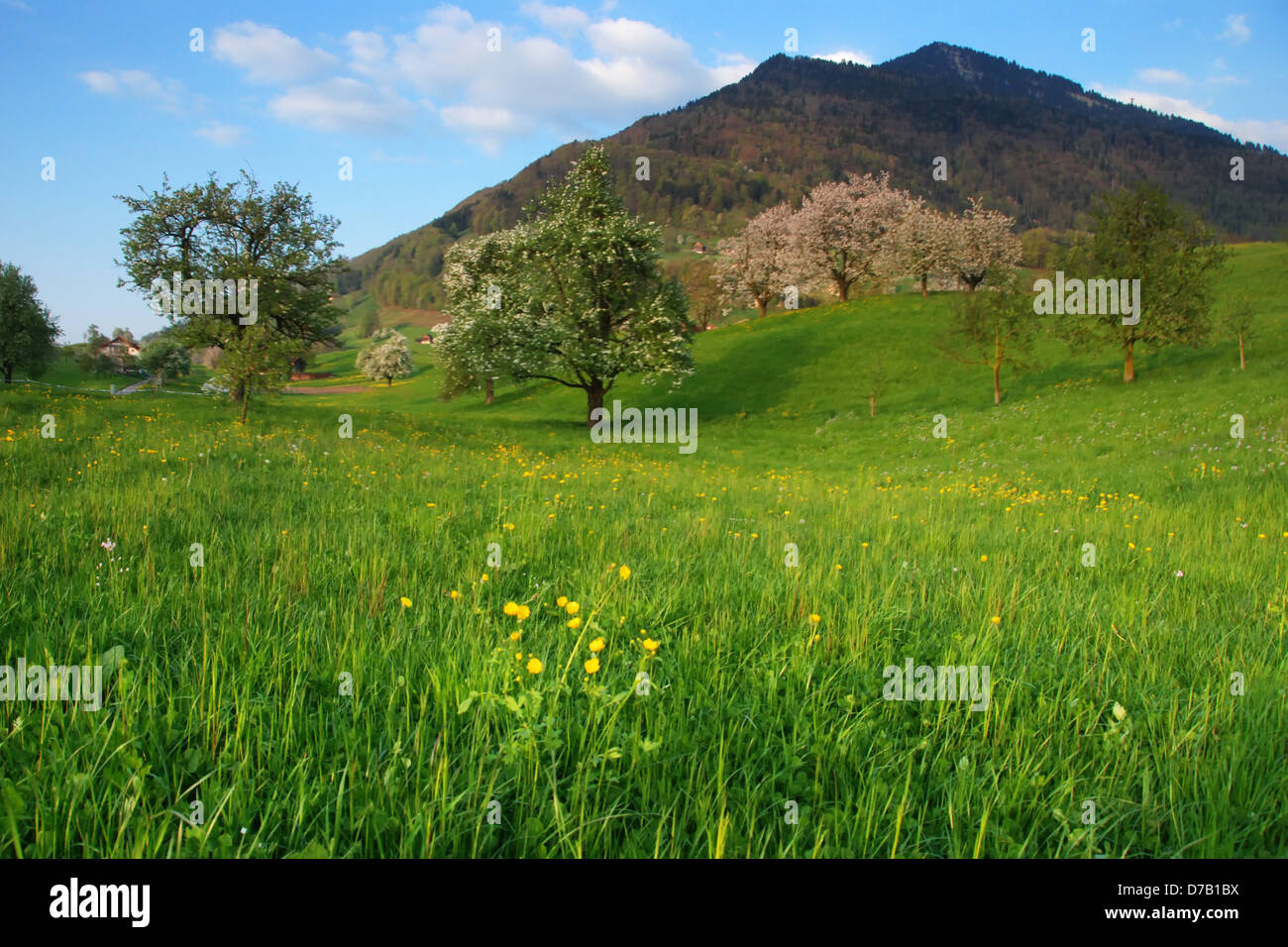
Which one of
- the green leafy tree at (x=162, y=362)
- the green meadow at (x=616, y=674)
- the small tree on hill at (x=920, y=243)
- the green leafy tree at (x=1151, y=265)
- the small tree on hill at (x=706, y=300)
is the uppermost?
the small tree on hill at (x=920, y=243)

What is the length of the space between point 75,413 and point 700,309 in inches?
2489

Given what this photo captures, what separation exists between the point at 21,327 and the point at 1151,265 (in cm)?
7297

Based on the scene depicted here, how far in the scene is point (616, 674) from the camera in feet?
10.7

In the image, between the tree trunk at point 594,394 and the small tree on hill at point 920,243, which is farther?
the small tree on hill at point 920,243

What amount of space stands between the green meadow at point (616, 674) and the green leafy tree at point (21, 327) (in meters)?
52.0

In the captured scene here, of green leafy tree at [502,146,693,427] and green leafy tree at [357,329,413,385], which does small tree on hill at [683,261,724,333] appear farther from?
green leafy tree at [357,329,413,385]

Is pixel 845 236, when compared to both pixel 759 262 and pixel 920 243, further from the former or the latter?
pixel 759 262

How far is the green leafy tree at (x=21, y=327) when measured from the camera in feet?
144

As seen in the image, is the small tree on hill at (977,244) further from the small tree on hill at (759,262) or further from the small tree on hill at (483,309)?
the small tree on hill at (483,309)

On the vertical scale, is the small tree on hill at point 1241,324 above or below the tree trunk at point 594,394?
above

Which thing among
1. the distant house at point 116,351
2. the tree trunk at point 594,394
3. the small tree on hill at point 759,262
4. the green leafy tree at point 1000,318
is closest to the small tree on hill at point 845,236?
the small tree on hill at point 759,262

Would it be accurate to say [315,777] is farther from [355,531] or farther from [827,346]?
[827,346]
